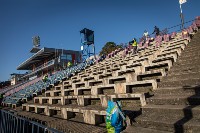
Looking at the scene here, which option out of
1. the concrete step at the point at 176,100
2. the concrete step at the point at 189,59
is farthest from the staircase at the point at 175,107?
the concrete step at the point at 189,59

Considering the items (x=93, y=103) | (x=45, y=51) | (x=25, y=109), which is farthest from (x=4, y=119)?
(x=45, y=51)

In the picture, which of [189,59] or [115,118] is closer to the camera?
[115,118]

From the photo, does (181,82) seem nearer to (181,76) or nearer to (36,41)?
(181,76)

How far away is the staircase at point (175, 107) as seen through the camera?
3684 mm

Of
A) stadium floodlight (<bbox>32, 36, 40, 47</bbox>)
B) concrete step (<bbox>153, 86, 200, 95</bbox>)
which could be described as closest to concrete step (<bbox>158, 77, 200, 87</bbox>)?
concrete step (<bbox>153, 86, 200, 95</bbox>)

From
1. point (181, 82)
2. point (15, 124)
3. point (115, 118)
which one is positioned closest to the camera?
point (115, 118)

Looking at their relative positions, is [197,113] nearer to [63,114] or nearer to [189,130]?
[189,130]

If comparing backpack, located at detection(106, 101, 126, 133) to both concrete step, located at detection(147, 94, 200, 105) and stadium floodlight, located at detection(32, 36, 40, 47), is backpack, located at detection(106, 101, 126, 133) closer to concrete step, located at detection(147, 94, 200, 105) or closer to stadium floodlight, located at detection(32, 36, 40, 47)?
concrete step, located at detection(147, 94, 200, 105)

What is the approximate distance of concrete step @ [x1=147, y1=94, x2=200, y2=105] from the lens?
4.22 meters

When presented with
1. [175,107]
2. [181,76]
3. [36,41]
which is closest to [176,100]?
[175,107]

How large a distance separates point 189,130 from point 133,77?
158 inches

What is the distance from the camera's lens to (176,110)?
13.3ft

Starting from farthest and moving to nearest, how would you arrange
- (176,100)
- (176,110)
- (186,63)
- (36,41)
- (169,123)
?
(36,41) < (186,63) < (176,100) < (176,110) < (169,123)

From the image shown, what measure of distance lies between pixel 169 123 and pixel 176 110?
0.48 metres
